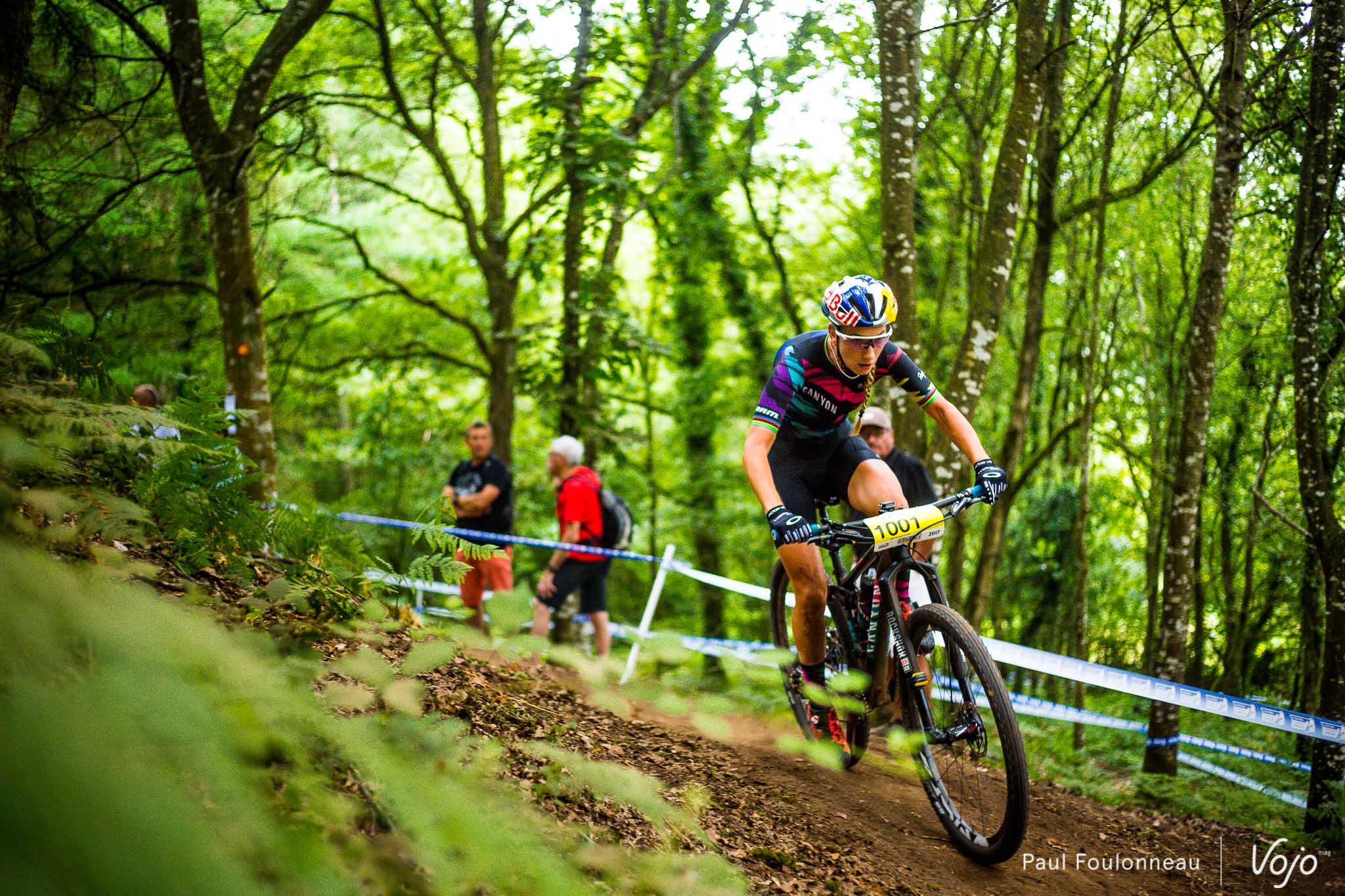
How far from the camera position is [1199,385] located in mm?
7062

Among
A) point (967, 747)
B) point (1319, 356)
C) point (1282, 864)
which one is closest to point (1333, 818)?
point (1282, 864)

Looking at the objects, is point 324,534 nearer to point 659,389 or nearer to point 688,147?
point 688,147

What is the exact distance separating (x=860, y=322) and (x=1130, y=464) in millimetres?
12419

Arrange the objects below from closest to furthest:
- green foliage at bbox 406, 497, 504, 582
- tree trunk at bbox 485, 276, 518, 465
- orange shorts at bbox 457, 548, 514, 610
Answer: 1. green foliage at bbox 406, 497, 504, 582
2. orange shorts at bbox 457, 548, 514, 610
3. tree trunk at bbox 485, 276, 518, 465

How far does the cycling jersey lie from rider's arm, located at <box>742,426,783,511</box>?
5.4 inches

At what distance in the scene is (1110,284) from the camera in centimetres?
1426

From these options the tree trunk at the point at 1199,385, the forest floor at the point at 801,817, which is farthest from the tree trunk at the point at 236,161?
the tree trunk at the point at 1199,385

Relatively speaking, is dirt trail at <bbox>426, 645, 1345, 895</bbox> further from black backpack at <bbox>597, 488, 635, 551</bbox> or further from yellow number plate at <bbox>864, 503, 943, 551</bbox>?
black backpack at <bbox>597, 488, 635, 551</bbox>

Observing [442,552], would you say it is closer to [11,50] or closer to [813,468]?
[813,468]

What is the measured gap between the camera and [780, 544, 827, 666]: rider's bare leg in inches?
183

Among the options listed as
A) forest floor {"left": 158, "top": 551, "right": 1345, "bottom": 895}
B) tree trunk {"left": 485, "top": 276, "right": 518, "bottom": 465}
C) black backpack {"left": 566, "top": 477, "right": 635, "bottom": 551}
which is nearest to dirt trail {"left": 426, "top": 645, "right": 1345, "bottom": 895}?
forest floor {"left": 158, "top": 551, "right": 1345, "bottom": 895}

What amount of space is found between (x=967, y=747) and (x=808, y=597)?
1.05 meters

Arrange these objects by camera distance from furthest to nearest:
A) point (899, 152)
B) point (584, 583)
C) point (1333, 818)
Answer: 1. point (584, 583)
2. point (899, 152)
3. point (1333, 818)

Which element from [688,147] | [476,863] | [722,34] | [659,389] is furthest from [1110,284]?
[476,863]
